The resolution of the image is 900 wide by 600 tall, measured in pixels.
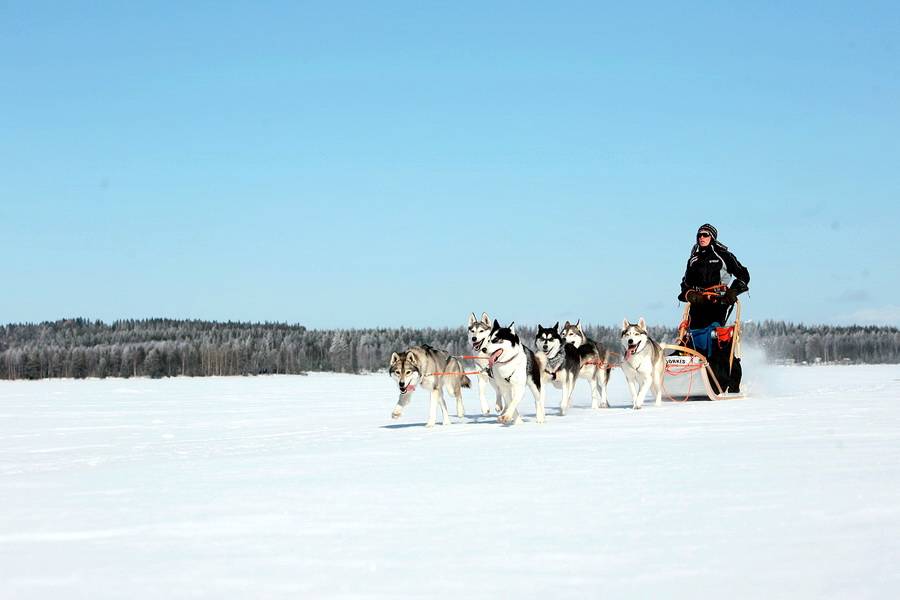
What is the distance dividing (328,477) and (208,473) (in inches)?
41.7

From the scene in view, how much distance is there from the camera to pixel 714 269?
45.7 ft

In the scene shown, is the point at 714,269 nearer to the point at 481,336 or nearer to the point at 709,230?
the point at 709,230

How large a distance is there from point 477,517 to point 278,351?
78.5 m

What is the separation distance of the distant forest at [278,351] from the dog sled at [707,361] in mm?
55731

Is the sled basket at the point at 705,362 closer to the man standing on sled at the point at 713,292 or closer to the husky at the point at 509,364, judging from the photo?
the man standing on sled at the point at 713,292

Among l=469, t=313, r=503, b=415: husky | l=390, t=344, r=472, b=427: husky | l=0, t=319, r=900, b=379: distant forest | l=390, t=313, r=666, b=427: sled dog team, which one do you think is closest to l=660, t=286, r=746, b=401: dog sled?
l=390, t=313, r=666, b=427: sled dog team

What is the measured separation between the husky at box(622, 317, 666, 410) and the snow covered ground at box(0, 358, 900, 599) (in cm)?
336

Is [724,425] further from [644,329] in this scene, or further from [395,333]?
[395,333]

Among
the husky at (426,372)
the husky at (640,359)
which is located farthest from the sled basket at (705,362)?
the husky at (426,372)

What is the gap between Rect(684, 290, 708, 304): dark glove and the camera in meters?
13.9

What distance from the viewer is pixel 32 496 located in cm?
597

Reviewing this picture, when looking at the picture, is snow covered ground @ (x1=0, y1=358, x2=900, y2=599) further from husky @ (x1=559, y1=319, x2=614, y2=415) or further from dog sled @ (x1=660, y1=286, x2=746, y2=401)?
dog sled @ (x1=660, y1=286, x2=746, y2=401)

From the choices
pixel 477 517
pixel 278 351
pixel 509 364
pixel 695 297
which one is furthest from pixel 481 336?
pixel 278 351

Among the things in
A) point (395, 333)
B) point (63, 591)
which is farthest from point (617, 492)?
point (395, 333)
